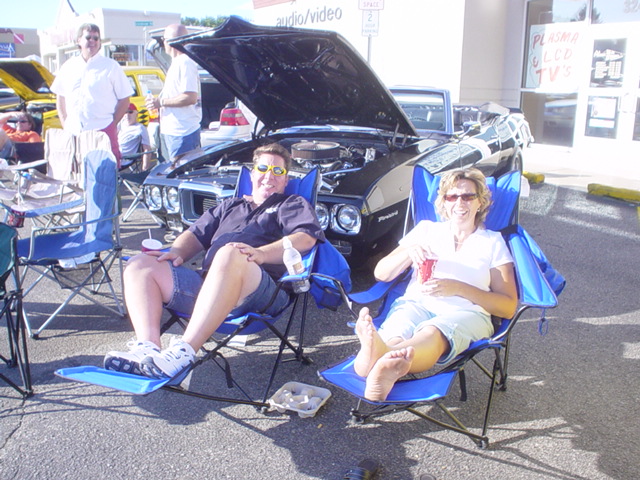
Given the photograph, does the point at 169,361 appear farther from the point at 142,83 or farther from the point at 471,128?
the point at 142,83

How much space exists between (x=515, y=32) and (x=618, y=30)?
78.9 inches

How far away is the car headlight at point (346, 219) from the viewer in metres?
4.05

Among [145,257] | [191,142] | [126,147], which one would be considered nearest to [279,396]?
[145,257]

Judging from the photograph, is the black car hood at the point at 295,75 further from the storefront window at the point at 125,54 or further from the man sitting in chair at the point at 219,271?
the storefront window at the point at 125,54

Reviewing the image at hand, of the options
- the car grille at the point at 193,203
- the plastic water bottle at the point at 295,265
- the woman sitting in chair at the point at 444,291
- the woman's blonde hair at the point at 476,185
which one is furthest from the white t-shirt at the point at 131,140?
the woman's blonde hair at the point at 476,185

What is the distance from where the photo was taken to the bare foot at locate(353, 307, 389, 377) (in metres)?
2.45

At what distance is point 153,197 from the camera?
16.3ft

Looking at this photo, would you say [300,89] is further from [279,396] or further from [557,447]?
[557,447]

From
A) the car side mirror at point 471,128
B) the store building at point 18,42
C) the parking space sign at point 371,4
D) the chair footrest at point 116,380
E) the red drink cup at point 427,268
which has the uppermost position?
the store building at point 18,42

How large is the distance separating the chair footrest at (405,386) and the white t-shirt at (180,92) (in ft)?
13.4

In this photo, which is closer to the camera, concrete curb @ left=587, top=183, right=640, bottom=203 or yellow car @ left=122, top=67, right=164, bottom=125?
concrete curb @ left=587, top=183, right=640, bottom=203

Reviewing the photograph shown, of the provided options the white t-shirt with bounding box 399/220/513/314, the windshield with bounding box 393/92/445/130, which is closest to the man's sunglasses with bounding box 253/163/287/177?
the white t-shirt with bounding box 399/220/513/314

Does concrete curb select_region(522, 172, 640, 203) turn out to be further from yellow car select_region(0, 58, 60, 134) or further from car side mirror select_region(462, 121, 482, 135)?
yellow car select_region(0, 58, 60, 134)

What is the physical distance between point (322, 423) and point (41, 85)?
9.97 m
